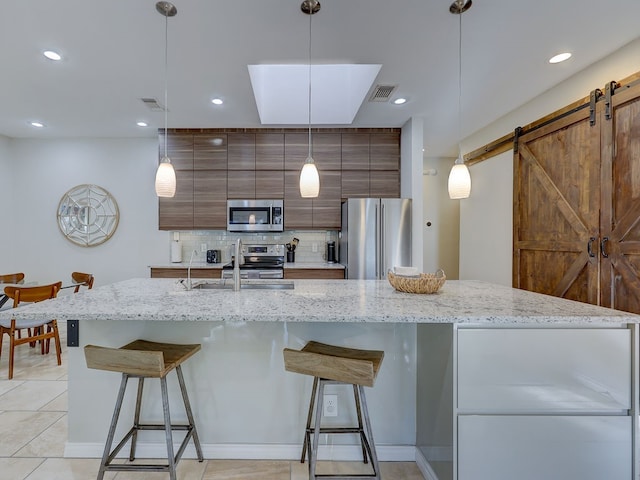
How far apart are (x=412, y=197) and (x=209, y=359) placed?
2.92 meters

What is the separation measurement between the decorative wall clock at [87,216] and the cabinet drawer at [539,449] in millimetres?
4976

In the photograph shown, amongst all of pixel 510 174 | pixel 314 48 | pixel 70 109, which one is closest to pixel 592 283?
pixel 510 174

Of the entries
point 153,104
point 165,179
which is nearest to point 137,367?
point 165,179

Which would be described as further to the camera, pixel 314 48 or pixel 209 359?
pixel 314 48

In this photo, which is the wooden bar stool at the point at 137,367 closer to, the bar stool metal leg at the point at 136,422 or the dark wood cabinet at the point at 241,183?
the bar stool metal leg at the point at 136,422

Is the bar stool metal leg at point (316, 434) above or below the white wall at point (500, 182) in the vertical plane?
below

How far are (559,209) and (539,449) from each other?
239 cm

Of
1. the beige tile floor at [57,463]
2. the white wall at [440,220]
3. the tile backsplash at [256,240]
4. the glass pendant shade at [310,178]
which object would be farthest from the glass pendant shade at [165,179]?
the white wall at [440,220]

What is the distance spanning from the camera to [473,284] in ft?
7.80

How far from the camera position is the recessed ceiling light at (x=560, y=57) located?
8.30ft

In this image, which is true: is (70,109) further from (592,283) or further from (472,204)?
(592,283)

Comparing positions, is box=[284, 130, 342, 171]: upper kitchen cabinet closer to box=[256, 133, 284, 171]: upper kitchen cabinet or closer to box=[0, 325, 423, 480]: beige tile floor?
box=[256, 133, 284, 171]: upper kitchen cabinet

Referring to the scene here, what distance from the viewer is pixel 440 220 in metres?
5.92

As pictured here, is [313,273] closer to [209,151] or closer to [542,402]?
[209,151]
